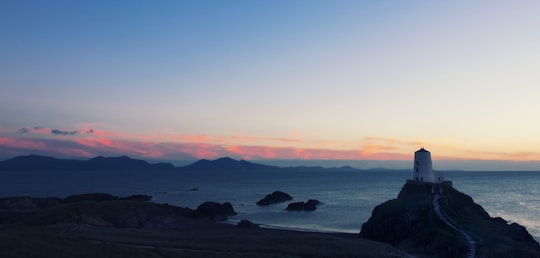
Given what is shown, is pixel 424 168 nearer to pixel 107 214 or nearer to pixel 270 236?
pixel 270 236

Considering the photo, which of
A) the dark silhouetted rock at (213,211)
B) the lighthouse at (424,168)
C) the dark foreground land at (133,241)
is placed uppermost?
the lighthouse at (424,168)

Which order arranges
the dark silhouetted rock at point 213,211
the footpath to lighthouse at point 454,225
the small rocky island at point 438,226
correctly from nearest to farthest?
the footpath to lighthouse at point 454,225
the small rocky island at point 438,226
the dark silhouetted rock at point 213,211

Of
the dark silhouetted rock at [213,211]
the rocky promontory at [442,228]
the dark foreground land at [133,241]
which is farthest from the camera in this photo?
the dark silhouetted rock at [213,211]

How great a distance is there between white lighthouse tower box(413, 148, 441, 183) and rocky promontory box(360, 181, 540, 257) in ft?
5.05

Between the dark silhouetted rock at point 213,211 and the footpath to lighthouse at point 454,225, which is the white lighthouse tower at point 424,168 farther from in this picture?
the dark silhouetted rock at point 213,211

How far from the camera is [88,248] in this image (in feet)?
109

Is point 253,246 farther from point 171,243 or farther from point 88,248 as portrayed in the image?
point 88,248

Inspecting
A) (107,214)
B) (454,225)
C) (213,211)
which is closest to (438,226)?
(454,225)

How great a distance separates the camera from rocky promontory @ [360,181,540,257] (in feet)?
132

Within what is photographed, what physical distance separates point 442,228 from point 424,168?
83.6ft

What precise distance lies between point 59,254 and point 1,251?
3342 millimetres

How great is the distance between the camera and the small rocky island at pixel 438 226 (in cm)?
4041

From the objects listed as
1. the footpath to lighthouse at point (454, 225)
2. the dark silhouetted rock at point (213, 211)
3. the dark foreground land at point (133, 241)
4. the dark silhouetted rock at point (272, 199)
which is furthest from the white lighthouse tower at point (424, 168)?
the dark silhouetted rock at point (272, 199)

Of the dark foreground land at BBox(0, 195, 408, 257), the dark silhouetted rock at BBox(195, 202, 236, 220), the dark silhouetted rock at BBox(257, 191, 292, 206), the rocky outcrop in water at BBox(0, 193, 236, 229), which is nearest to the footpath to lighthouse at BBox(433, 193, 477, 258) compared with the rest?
the dark foreground land at BBox(0, 195, 408, 257)
